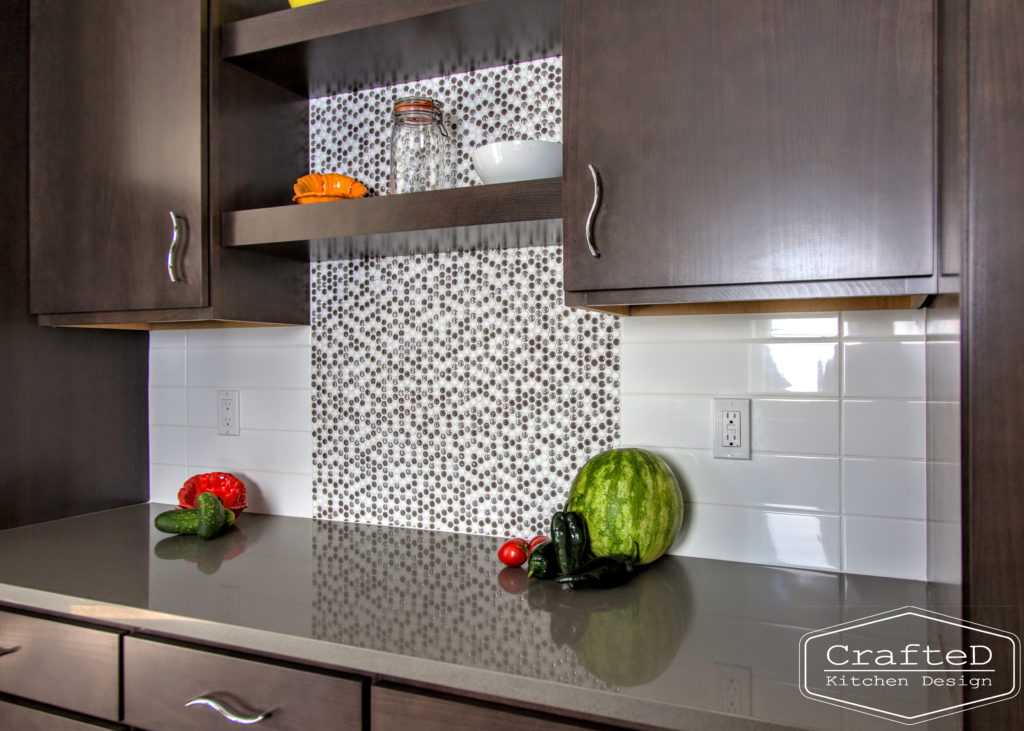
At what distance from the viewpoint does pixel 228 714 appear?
1101mm

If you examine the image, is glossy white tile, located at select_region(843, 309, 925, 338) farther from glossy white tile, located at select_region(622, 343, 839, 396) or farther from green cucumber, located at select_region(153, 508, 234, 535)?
green cucumber, located at select_region(153, 508, 234, 535)

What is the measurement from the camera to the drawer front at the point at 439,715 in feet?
3.11

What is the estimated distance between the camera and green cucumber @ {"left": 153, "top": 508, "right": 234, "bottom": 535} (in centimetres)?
164

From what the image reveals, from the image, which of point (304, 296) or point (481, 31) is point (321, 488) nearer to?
point (304, 296)

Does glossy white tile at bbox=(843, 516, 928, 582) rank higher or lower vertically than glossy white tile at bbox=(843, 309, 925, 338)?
lower

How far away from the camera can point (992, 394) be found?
2.57 ft

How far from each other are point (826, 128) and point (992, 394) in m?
0.47

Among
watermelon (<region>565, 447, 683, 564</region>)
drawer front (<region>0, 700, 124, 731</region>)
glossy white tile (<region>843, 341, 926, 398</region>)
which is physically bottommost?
drawer front (<region>0, 700, 124, 731</region>)

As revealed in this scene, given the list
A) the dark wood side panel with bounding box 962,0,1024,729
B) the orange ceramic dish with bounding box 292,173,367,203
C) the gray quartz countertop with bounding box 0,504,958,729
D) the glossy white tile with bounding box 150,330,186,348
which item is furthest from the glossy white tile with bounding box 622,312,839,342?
the glossy white tile with bounding box 150,330,186,348

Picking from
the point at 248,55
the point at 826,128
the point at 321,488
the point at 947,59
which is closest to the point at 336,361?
the point at 321,488

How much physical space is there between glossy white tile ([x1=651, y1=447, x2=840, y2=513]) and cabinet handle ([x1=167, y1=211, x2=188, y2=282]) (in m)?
1.10

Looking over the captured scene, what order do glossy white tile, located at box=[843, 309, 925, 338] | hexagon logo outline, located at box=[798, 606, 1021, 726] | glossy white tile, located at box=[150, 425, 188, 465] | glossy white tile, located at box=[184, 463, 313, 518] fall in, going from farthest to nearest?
1. glossy white tile, located at box=[150, 425, 188, 465]
2. glossy white tile, located at box=[184, 463, 313, 518]
3. glossy white tile, located at box=[843, 309, 925, 338]
4. hexagon logo outline, located at box=[798, 606, 1021, 726]

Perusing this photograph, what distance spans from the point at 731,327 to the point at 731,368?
0.08 meters

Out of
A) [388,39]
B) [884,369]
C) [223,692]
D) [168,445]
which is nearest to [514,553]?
[223,692]
